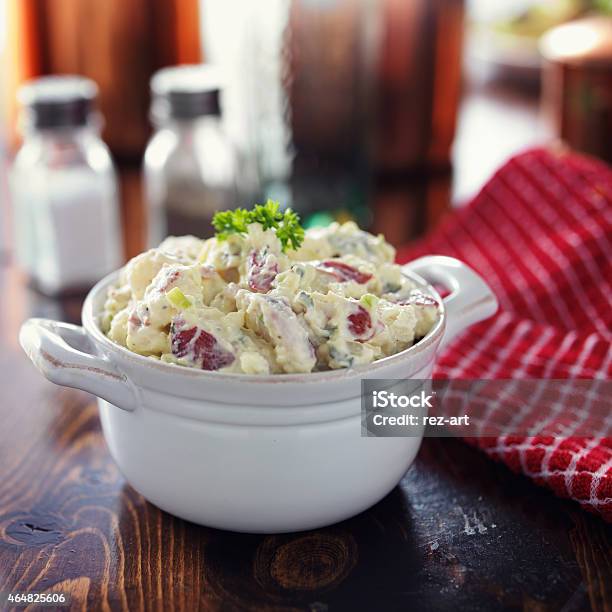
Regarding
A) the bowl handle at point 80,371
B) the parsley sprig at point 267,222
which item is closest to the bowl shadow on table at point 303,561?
the bowl handle at point 80,371

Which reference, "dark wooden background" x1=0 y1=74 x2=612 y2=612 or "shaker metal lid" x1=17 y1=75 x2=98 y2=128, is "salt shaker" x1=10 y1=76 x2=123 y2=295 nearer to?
"shaker metal lid" x1=17 y1=75 x2=98 y2=128

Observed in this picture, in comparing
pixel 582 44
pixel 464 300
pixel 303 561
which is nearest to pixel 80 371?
pixel 303 561

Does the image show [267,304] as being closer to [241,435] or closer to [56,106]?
[241,435]

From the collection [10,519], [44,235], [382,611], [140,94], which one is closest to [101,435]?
[10,519]

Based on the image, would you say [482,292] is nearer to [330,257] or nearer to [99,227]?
[330,257]

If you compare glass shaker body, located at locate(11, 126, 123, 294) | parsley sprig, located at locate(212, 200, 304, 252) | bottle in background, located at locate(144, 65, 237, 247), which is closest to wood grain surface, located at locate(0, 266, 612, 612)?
parsley sprig, located at locate(212, 200, 304, 252)
